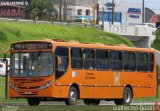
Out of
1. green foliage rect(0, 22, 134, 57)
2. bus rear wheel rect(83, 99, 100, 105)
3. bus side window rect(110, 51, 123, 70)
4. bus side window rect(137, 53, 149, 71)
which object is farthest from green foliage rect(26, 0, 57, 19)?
bus rear wheel rect(83, 99, 100, 105)

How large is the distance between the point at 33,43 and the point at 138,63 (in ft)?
25.0

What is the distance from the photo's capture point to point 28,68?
94.3 feet

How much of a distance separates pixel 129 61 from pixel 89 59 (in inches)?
144

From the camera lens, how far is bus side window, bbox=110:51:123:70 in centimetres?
3269

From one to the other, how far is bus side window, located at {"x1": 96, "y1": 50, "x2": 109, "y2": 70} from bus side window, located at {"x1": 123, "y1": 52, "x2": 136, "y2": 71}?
1525mm

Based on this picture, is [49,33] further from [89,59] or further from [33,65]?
[33,65]

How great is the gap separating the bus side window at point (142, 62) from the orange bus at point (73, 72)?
52 mm

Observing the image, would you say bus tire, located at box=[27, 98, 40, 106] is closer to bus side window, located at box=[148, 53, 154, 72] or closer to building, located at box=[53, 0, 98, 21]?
bus side window, located at box=[148, 53, 154, 72]

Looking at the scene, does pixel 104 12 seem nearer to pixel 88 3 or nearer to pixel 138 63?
pixel 88 3

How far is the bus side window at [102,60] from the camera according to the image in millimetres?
31641

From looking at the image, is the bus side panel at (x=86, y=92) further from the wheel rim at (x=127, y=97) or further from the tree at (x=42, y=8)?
the tree at (x=42, y=8)

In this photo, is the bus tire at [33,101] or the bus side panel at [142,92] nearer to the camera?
the bus tire at [33,101]

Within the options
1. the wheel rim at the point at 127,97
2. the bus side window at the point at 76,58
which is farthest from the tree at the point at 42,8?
the bus side window at the point at 76,58

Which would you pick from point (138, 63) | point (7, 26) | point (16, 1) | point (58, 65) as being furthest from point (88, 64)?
point (16, 1)
